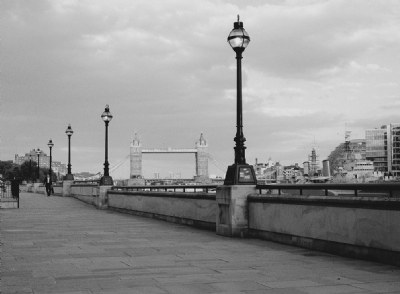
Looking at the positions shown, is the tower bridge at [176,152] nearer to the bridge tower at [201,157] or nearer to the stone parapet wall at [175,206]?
the bridge tower at [201,157]

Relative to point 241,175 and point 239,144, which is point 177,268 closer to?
point 241,175

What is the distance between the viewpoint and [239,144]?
554 inches

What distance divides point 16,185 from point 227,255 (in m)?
22.8

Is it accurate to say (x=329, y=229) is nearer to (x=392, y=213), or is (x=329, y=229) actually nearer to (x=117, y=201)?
(x=392, y=213)

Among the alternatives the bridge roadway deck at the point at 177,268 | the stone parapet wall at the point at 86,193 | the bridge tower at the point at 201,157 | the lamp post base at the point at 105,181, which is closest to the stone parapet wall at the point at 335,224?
the bridge roadway deck at the point at 177,268

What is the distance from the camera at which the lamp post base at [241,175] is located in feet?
44.7

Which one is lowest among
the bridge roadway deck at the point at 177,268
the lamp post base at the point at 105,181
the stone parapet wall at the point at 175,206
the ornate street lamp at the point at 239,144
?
the bridge roadway deck at the point at 177,268

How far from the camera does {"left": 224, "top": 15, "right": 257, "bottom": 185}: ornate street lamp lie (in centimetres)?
1367

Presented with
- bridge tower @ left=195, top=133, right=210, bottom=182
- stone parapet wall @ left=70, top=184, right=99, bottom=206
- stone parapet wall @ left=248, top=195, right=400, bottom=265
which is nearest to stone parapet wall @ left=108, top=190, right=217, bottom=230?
stone parapet wall @ left=248, top=195, right=400, bottom=265

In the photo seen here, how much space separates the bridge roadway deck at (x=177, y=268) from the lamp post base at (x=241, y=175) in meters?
1.46

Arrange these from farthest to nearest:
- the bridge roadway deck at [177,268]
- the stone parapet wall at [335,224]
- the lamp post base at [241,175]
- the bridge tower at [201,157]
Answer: the bridge tower at [201,157]
the lamp post base at [241,175]
the stone parapet wall at [335,224]
the bridge roadway deck at [177,268]

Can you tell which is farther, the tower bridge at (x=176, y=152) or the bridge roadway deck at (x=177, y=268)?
the tower bridge at (x=176, y=152)

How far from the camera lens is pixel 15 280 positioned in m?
7.56

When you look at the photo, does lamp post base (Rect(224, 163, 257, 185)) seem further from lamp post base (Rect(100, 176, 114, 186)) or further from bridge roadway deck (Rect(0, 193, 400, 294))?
lamp post base (Rect(100, 176, 114, 186))
